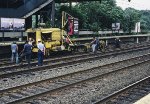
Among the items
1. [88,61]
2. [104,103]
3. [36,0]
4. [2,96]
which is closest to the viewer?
[104,103]

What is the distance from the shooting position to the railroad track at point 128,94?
12.3 m

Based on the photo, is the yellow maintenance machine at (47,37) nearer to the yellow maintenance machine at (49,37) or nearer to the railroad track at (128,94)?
the yellow maintenance machine at (49,37)

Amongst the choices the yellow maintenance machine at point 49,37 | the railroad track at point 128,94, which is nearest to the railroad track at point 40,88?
the railroad track at point 128,94

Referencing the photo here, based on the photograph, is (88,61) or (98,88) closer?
(98,88)

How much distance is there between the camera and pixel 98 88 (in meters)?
14.7

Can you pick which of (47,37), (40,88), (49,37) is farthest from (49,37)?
(40,88)

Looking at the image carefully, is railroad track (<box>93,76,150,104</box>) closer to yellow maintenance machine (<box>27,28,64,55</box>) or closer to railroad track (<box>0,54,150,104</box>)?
railroad track (<box>0,54,150,104</box>)

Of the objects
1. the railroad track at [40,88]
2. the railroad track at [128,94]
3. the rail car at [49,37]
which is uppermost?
the rail car at [49,37]

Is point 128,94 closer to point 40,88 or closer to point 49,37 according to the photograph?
point 40,88

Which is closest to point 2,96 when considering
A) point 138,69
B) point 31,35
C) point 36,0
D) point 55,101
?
point 55,101

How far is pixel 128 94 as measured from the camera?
A: 13.6 metres

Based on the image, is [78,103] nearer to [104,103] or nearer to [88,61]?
[104,103]

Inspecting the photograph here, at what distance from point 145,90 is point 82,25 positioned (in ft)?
129

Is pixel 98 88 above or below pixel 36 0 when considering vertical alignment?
below
